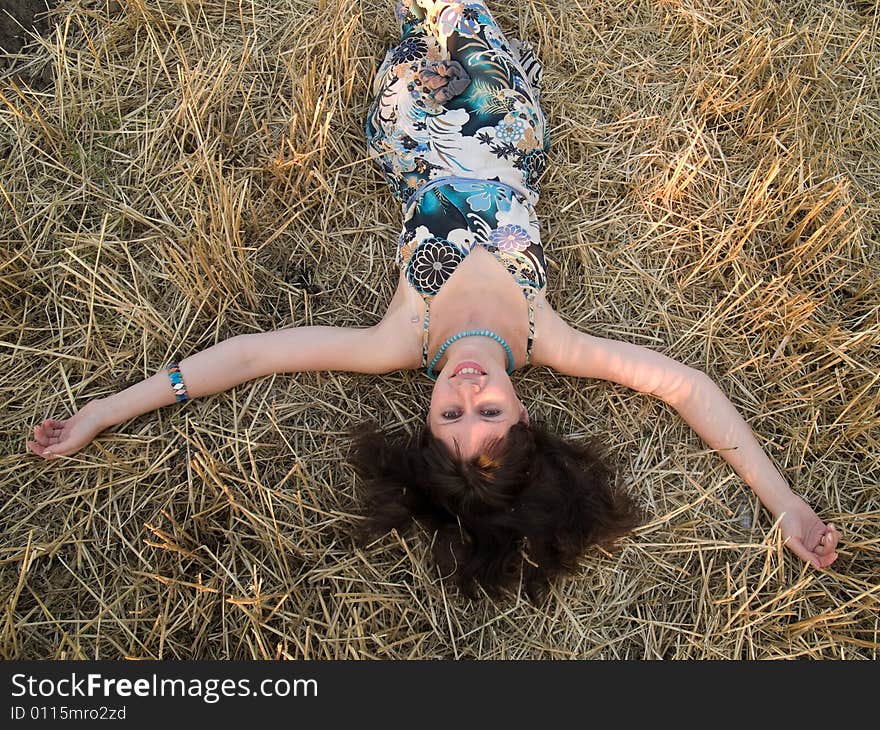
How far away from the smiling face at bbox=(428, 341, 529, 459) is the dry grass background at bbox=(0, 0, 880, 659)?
470mm

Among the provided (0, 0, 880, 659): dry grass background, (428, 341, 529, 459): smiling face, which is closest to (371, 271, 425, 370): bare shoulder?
(0, 0, 880, 659): dry grass background

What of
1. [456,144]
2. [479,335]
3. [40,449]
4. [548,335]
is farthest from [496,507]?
[40,449]

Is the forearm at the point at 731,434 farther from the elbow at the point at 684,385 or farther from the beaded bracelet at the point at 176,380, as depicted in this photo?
the beaded bracelet at the point at 176,380

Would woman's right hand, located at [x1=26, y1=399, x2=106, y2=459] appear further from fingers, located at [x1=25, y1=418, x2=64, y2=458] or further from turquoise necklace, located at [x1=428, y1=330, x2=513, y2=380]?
turquoise necklace, located at [x1=428, y1=330, x2=513, y2=380]

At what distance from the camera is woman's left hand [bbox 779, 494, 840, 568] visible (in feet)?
8.09

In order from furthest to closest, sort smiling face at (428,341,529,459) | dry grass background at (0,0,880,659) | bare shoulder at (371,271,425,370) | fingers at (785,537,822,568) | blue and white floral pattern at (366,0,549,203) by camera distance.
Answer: blue and white floral pattern at (366,0,549,203) < bare shoulder at (371,271,425,370) < fingers at (785,537,822,568) < dry grass background at (0,0,880,659) < smiling face at (428,341,529,459)

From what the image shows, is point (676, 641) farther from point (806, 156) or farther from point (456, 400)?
point (806, 156)

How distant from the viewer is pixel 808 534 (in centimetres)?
255

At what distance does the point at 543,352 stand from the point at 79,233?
1986 mm

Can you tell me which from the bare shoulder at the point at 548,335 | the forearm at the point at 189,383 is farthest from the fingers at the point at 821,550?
the forearm at the point at 189,383

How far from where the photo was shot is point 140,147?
301 cm

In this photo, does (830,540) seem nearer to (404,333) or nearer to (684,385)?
(684,385)

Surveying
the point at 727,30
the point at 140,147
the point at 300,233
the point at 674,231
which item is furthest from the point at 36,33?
the point at 727,30

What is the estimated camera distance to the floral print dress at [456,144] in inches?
107
